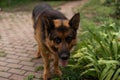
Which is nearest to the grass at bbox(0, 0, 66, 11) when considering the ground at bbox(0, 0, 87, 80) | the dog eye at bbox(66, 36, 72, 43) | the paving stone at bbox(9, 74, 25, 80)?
A: the ground at bbox(0, 0, 87, 80)

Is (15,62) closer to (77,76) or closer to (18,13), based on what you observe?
(77,76)

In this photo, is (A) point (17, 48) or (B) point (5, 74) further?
(A) point (17, 48)

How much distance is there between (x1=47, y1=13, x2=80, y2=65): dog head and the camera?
3.73 meters

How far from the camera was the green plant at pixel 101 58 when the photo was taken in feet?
13.4

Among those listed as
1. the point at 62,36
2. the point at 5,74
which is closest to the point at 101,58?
the point at 62,36

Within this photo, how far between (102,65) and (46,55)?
3.74ft

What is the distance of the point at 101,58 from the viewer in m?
4.38

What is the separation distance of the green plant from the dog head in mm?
705

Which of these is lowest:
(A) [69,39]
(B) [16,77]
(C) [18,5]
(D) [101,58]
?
(B) [16,77]

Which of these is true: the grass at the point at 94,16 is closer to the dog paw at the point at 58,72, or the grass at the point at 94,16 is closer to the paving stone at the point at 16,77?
the dog paw at the point at 58,72

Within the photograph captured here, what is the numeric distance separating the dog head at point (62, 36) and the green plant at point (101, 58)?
70cm

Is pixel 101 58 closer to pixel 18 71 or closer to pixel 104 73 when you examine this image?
pixel 104 73

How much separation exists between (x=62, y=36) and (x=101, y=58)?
1088 mm

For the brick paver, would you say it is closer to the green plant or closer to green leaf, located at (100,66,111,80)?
the green plant
